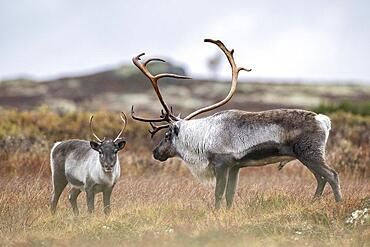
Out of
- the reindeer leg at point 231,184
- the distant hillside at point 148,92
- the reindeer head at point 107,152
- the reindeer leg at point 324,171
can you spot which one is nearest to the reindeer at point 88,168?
the reindeer head at point 107,152

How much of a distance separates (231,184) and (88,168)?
→ 6.23 ft

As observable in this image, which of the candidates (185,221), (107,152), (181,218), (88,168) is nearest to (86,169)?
(88,168)

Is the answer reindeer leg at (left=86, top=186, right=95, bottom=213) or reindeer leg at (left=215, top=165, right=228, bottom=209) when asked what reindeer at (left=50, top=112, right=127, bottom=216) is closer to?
reindeer leg at (left=86, top=186, right=95, bottom=213)

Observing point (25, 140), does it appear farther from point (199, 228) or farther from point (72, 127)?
point (199, 228)

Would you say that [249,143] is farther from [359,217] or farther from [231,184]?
[359,217]

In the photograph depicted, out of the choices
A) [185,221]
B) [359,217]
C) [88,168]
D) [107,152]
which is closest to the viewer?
[359,217]

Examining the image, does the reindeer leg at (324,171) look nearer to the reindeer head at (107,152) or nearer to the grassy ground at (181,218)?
the grassy ground at (181,218)

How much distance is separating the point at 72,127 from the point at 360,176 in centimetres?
813

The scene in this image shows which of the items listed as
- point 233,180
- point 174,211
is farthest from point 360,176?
point 174,211

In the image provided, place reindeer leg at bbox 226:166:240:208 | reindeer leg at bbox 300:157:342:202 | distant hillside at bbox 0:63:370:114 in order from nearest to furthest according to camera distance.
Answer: reindeer leg at bbox 300:157:342:202, reindeer leg at bbox 226:166:240:208, distant hillside at bbox 0:63:370:114

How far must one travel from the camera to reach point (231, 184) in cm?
1006

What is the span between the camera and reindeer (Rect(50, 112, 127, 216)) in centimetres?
977

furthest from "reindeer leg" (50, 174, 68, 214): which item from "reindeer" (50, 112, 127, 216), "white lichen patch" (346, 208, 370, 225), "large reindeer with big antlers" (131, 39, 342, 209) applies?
"white lichen patch" (346, 208, 370, 225)

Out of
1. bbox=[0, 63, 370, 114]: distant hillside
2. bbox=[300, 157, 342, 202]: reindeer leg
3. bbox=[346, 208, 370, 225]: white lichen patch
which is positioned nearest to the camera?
bbox=[346, 208, 370, 225]: white lichen patch
